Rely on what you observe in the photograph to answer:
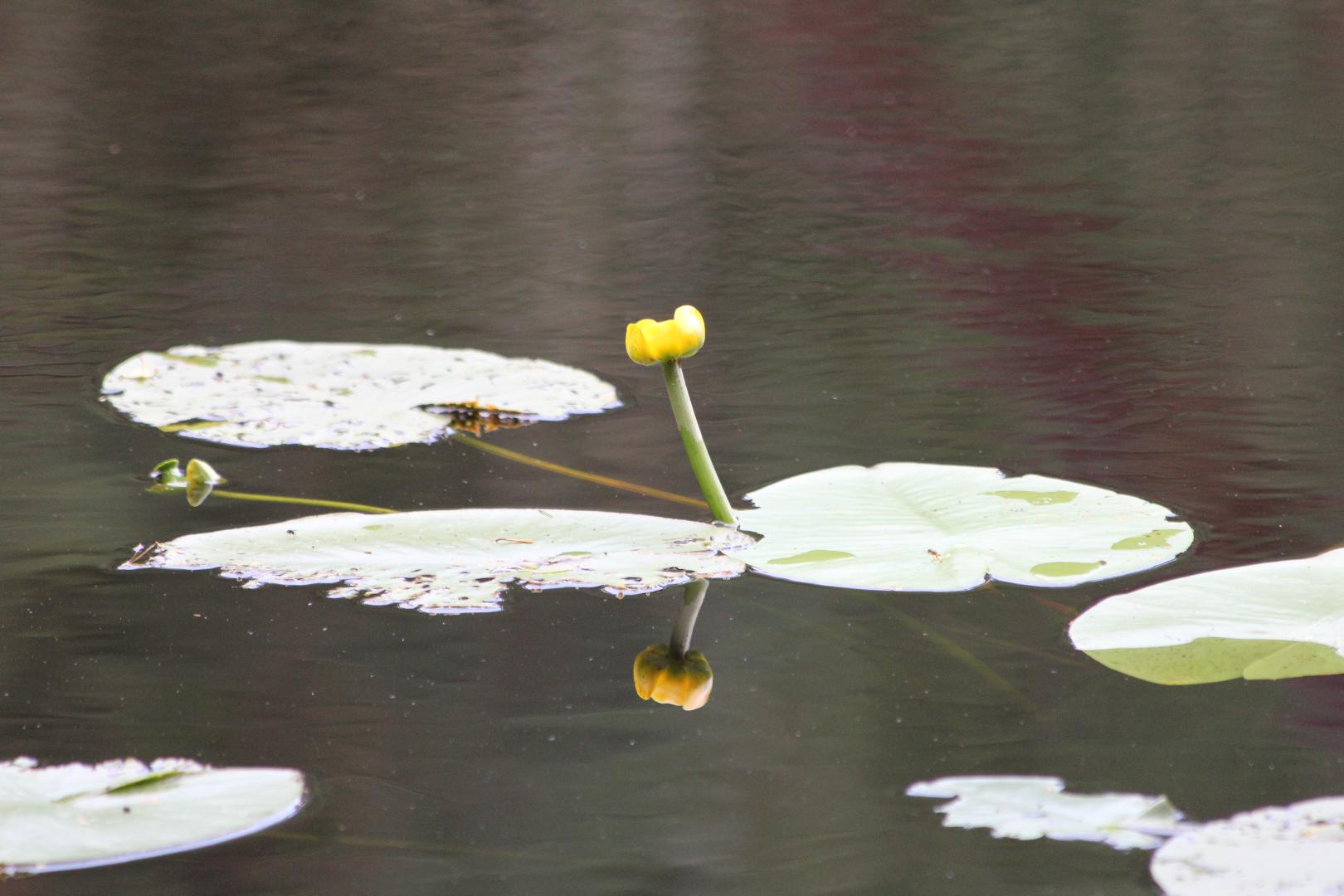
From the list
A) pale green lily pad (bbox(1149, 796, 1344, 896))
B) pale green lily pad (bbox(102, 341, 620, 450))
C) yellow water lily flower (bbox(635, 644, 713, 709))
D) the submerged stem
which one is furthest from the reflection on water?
pale green lily pad (bbox(102, 341, 620, 450))

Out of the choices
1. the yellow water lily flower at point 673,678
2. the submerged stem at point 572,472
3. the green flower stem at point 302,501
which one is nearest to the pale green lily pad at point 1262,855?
the yellow water lily flower at point 673,678

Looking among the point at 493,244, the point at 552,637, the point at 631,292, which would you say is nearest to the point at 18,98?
the point at 493,244

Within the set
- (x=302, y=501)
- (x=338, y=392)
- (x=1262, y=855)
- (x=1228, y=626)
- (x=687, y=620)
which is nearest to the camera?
(x=1262, y=855)

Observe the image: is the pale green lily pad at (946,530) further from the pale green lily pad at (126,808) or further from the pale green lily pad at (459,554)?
the pale green lily pad at (126,808)

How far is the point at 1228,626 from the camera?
101 cm

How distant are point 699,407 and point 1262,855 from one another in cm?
106

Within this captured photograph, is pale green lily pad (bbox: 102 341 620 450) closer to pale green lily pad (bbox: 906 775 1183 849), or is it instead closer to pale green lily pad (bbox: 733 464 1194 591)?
pale green lily pad (bbox: 733 464 1194 591)

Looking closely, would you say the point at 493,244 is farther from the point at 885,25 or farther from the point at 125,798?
the point at 885,25

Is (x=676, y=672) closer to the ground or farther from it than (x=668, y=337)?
closer to the ground

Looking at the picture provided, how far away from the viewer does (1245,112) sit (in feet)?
12.3

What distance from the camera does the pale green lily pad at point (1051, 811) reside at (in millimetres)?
806

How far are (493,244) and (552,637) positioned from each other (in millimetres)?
1704

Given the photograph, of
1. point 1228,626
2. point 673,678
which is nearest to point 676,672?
point 673,678

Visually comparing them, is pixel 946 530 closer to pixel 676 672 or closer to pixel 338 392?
pixel 676 672
